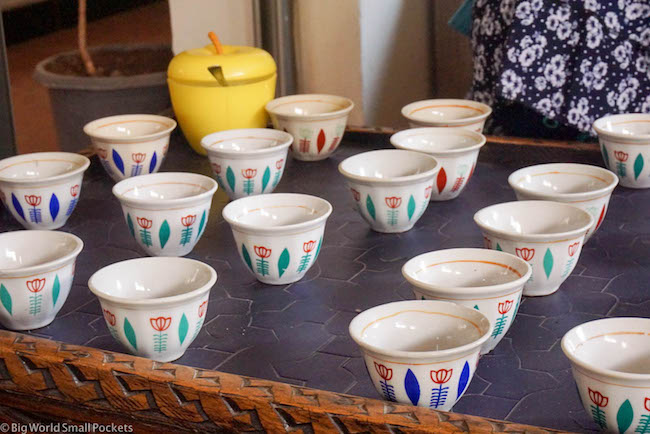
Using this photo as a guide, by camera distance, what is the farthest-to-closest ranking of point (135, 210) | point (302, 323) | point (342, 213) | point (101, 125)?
point (101, 125) → point (342, 213) → point (135, 210) → point (302, 323)

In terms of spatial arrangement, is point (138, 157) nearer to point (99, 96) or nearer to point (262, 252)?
point (262, 252)

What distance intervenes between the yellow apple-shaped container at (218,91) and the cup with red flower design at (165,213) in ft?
1.23

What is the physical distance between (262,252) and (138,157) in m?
0.40

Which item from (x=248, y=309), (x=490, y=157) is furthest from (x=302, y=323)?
(x=490, y=157)

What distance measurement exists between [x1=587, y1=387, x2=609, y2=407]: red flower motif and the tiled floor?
2.24 m

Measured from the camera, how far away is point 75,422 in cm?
77

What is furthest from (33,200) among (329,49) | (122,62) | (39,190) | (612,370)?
(122,62)

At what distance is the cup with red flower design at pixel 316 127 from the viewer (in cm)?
135

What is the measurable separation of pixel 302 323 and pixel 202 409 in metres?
0.19

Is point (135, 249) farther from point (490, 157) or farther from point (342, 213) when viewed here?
point (490, 157)

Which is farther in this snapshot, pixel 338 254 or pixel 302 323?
pixel 338 254

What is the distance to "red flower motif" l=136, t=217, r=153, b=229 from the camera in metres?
1.02

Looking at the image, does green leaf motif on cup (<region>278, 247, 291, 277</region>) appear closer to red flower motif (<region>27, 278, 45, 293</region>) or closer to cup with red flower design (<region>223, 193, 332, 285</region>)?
cup with red flower design (<region>223, 193, 332, 285</region>)

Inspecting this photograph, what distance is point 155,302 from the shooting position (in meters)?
0.77
